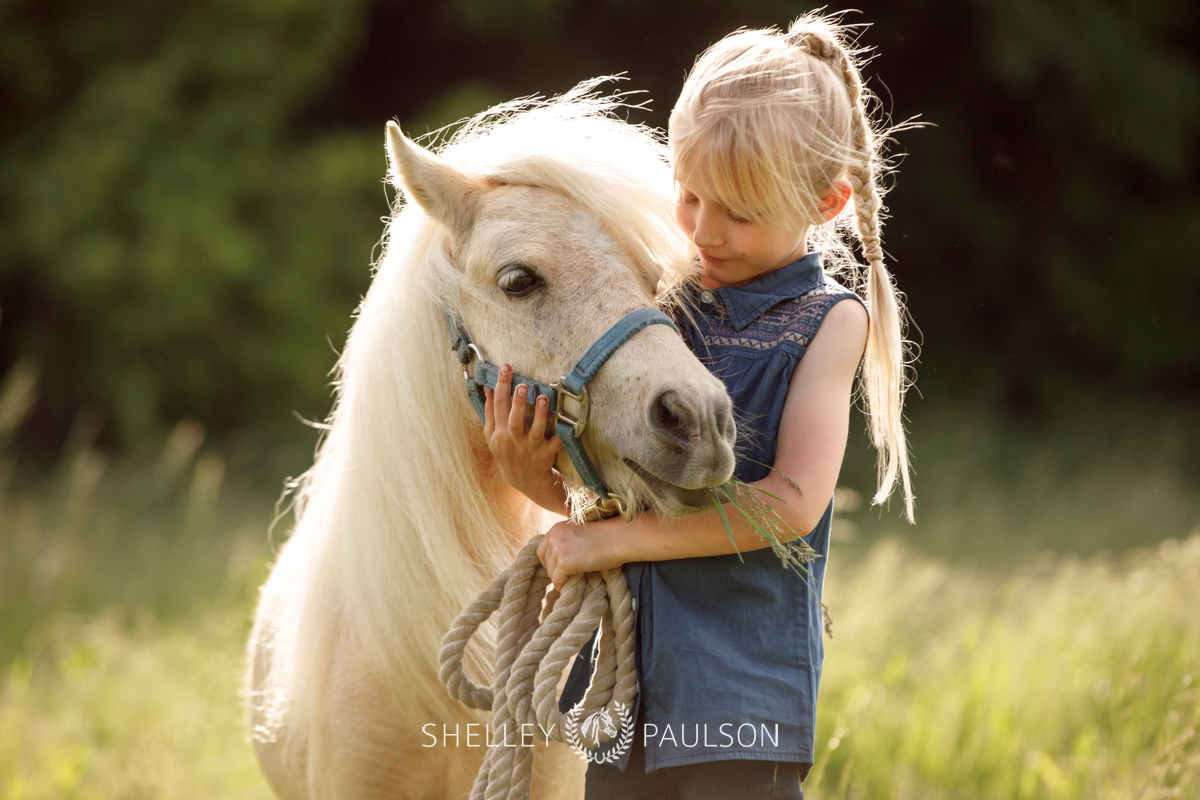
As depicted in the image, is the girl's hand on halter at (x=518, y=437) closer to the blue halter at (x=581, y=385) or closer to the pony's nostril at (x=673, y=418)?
the blue halter at (x=581, y=385)

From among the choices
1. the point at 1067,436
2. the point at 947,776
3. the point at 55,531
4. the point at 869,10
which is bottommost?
the point at 947,776

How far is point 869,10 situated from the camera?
7.16 meters

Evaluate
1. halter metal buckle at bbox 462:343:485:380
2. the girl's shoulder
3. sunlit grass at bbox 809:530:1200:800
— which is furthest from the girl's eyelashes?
sunlit grass at bbox 809:530:1200:800

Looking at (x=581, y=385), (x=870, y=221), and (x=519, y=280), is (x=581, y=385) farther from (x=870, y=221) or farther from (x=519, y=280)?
(x=870, y=221)

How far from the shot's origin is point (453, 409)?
1640 mm

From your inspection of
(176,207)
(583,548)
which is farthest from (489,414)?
(176,207)

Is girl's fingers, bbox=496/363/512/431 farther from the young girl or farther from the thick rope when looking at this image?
the thick rope

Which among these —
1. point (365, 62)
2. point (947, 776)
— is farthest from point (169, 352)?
point (947, 776)

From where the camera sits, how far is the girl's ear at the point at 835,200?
149 cm

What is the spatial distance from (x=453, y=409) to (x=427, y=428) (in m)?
0.06

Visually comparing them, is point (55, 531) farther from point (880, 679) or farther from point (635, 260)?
point (635, 260)

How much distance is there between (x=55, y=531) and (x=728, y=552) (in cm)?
513

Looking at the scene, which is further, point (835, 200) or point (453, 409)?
point (453, 409)

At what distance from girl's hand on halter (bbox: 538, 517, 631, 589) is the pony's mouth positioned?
10 centimetres
